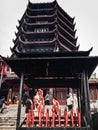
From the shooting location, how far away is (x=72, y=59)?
7.20 meters

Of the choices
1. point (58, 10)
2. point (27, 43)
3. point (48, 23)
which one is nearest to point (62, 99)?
point (27, 43)

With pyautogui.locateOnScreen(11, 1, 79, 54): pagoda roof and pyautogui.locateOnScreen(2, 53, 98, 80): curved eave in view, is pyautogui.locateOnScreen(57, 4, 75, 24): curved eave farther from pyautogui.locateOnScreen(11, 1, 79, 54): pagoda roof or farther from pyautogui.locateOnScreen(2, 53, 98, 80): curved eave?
pyautogui.locateOnScreen(2, 53, 98, 80): curved eave

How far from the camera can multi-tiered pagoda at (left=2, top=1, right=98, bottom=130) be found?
7289mm

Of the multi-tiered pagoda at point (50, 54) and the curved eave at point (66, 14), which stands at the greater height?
the curved eave at point (66, 14)

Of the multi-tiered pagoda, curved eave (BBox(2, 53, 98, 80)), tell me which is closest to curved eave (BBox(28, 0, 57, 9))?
the multi-tiered pagoda

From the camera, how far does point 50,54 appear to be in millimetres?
7359

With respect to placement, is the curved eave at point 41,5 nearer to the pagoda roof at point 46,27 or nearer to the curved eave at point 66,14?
the pagoda roof at point 46,27

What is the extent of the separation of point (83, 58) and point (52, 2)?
27248 millimetres

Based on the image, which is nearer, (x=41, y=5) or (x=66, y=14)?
(x=41, y=5)

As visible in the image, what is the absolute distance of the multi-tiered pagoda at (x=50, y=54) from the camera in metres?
7.29

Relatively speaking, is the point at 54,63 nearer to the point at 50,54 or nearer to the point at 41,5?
the point at 50,54

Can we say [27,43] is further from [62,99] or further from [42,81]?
[42,81]

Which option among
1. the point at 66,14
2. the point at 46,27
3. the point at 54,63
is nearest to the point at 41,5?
the point at 66,14

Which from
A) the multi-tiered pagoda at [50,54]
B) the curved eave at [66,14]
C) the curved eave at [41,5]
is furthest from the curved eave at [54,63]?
the curved eave at [41,5]
